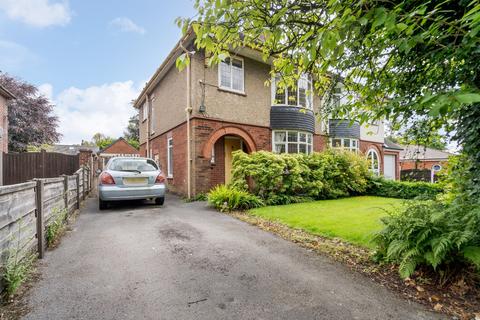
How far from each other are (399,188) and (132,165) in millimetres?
11571

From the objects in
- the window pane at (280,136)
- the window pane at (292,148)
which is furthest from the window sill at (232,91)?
the window pane at (292,148)

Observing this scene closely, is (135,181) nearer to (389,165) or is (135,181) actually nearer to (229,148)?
(229,148)

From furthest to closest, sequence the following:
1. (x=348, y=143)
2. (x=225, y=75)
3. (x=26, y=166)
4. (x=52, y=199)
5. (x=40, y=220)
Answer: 1. (x=348, y=143)
2. (x=225, y=75)
3. (x=26, y=166)
4. (x=52, y=199)
5. (x=40, y=220)

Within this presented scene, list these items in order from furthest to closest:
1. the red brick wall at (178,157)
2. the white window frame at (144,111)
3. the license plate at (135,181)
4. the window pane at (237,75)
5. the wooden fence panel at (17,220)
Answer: the white window frame at (144,111)
the window pane at (237,75)
the red brick wall at (178,157)
the license plate at (135,181)
the wooden fence panel at (17,220)

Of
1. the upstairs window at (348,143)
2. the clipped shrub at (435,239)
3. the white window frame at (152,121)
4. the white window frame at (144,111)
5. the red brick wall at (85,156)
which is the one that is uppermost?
the white window frame at (144,111)

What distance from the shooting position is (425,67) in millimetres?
3316

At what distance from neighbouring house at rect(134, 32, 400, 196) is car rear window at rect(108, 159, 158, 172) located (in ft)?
7.58

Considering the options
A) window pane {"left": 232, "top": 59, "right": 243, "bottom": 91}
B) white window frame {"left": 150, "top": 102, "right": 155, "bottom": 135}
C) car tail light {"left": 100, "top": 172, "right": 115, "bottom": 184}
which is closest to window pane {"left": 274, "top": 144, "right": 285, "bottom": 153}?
window pane {"left": 232, "top": 59, "right": 243, "bottom": 91}

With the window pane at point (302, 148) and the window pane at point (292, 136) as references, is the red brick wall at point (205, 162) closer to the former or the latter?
the window pane at point (292, 136)

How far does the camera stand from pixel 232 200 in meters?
7.52

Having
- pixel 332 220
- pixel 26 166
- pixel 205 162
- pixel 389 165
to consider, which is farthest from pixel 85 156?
pixel 389 165

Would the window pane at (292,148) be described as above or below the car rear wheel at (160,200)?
above

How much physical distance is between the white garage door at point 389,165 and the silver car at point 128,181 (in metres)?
19.2

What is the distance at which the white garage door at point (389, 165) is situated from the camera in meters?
20.5
